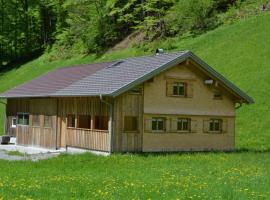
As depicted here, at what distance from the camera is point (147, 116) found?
30234mm

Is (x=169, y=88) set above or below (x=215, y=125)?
above

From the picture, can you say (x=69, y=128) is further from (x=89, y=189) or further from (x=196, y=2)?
(x=196, y=2)

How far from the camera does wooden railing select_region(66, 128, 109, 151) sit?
96.5 ft

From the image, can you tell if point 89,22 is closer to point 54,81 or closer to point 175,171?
point 54,81

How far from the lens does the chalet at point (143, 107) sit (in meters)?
29.4

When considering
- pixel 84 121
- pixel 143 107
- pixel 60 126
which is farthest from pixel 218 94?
pixel 60 126

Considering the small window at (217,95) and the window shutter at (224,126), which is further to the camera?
the window shutter at (224,126)

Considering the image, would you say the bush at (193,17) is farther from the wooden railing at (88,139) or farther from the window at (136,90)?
the window at (136,90)

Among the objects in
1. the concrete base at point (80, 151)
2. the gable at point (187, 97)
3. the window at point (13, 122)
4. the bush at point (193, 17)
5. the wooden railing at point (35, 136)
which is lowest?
the concrete base at point (80, 151)

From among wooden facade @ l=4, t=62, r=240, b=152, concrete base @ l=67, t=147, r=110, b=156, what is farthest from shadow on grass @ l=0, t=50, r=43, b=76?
concrete base @ l=67, t=147, r=110, b=156

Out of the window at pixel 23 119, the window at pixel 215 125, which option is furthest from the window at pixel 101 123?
the window at pixel 215 125

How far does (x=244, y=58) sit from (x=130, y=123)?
68.1 feet

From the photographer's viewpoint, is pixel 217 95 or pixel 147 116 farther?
pixel 217 95

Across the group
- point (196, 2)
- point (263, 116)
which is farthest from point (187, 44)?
point (263, 116)
